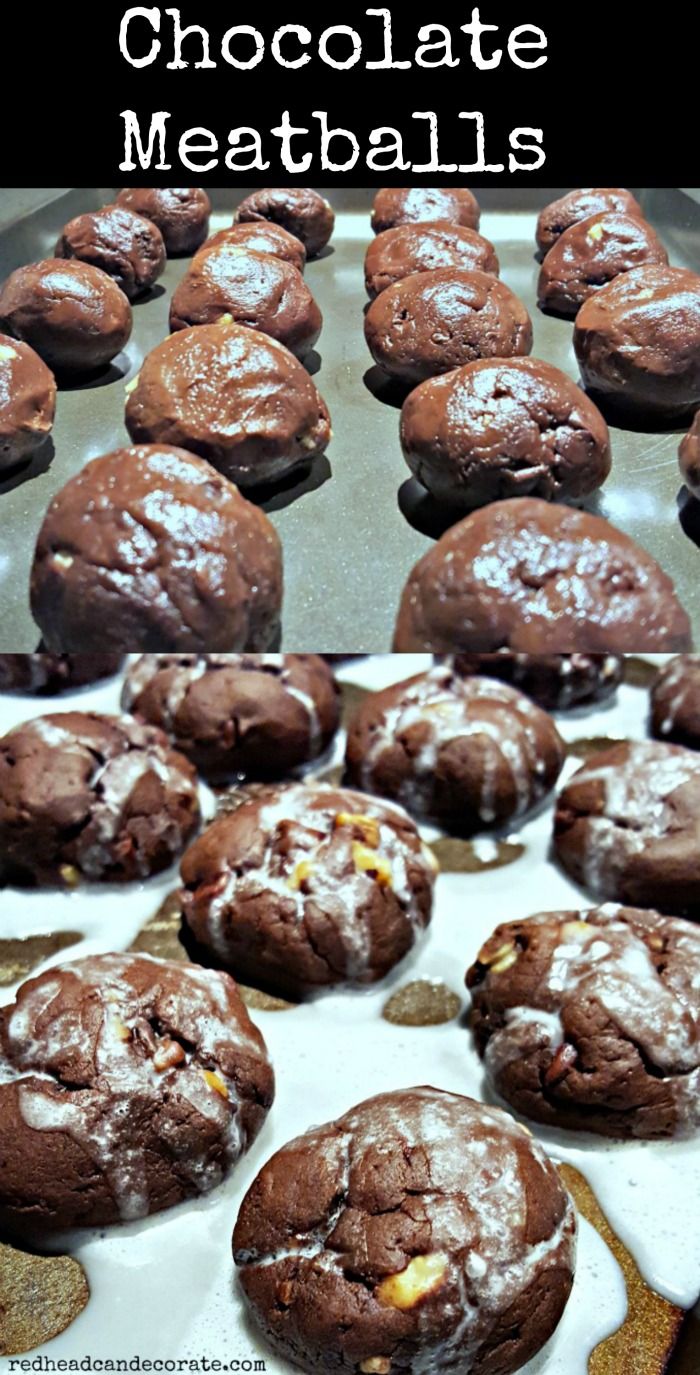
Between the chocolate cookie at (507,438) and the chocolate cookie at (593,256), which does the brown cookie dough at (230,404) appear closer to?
the chocolate cookie at (507,438)

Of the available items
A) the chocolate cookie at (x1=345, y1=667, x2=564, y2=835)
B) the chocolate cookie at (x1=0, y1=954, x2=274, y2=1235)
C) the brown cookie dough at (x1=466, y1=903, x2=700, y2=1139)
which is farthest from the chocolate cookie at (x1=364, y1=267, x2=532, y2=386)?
the chocolate cookie at (x1=0, y1=954, x2=274, y2=1235)

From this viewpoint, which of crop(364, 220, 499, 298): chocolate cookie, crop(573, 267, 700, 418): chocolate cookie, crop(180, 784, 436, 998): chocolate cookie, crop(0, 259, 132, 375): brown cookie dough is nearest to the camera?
crop(180, 784, 436, 998): chocolate cookie

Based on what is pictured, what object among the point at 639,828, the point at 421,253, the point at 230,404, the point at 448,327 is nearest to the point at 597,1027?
the point at 639,828

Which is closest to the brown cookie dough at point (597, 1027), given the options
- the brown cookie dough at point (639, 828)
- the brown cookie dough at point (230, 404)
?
the brown cookie dough at point (639, 828)

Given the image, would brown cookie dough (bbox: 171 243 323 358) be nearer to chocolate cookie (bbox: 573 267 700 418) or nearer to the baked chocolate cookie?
chocolate cookie (bbox: 573 267 700 418)

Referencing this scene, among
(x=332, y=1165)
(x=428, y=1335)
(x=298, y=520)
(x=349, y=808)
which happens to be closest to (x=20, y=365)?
(x=298, y=520)
